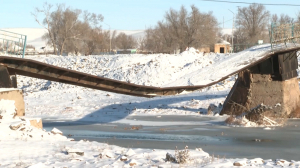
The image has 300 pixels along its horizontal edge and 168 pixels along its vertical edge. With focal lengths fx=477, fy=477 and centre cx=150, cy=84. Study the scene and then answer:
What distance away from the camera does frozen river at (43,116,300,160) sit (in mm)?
13095

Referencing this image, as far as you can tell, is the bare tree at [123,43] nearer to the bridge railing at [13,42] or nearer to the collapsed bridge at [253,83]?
the bridge railing at [13,42]

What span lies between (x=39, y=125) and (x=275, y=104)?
10.9 metres

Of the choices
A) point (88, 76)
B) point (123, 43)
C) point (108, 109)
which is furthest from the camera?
point (123, 43)

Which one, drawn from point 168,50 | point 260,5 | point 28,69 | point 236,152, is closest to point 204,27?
point 168,50

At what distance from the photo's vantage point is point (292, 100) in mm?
21719

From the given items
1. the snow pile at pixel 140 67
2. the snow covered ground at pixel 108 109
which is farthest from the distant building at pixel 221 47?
the snow pile at pixel 140 67

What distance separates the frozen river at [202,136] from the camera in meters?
13.1

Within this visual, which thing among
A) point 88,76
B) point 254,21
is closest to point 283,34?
point 88,76

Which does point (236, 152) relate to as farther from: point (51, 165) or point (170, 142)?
point (51, 165)

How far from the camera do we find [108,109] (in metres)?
25.5

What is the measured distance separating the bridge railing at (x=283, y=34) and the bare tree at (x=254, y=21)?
199ft

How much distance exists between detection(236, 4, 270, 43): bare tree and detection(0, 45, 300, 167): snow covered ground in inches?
1830

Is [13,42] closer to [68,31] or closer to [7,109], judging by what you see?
[7,109]

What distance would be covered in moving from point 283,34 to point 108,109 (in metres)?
9.75
